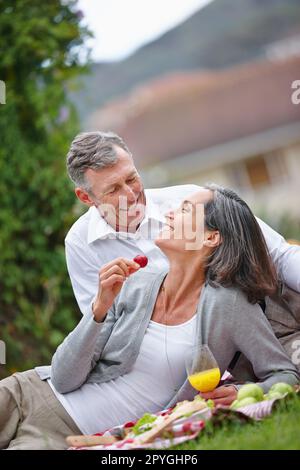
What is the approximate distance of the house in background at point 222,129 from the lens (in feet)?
73.5

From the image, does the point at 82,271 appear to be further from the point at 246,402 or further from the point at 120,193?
the point at 246,402

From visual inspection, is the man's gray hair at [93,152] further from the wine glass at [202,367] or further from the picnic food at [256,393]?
the picnic food at [256,393]

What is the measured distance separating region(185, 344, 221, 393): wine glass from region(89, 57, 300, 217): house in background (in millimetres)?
13871

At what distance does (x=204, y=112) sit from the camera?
29484 millimetres

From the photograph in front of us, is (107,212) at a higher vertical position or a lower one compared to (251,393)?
higher

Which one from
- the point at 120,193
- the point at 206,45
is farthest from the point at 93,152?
the point at 206,45

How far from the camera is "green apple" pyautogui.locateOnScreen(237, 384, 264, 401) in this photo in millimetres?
3131

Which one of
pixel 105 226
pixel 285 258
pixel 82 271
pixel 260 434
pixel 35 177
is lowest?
pixel 260 434

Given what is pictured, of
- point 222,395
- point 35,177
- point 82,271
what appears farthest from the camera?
point 35,177

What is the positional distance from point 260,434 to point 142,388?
2.43ft

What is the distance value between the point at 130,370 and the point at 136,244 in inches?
23.7

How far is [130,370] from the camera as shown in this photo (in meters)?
3.46
